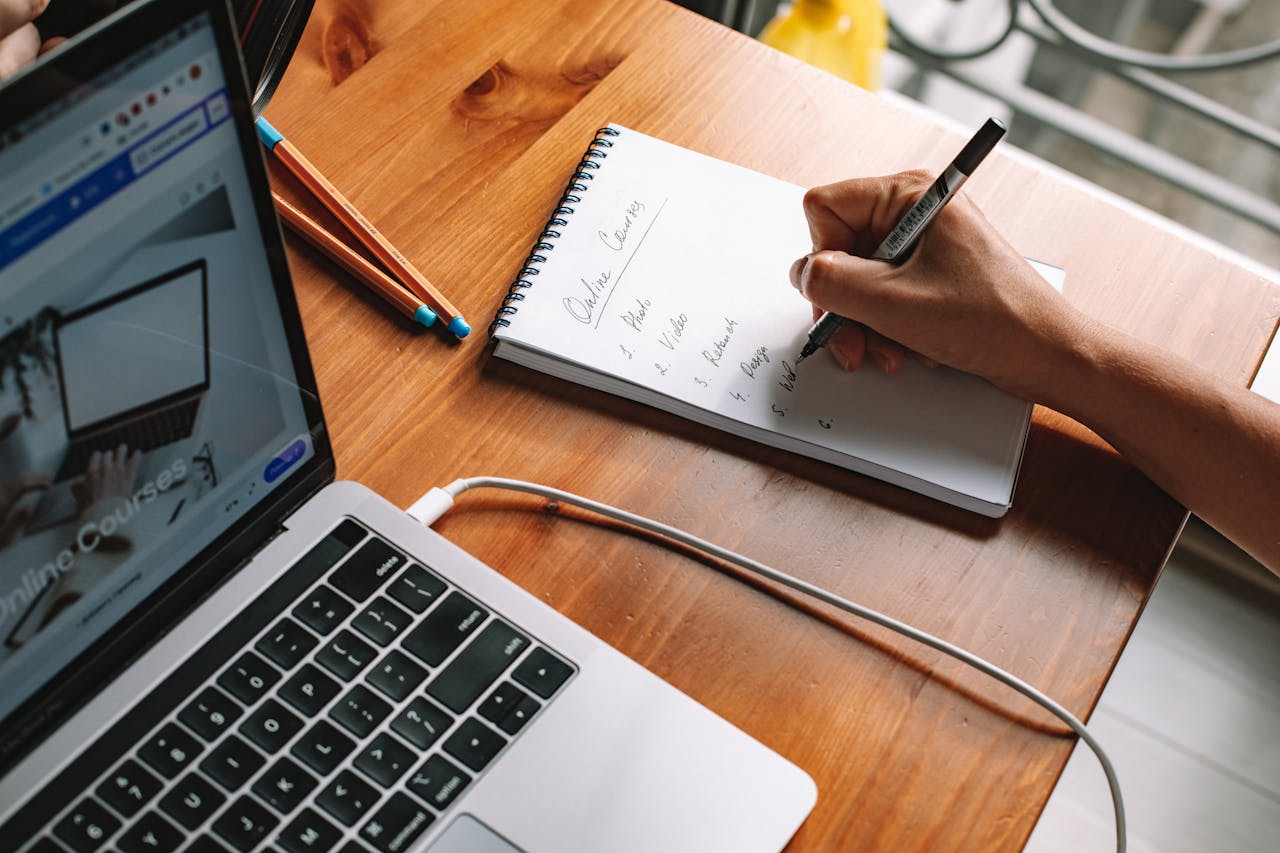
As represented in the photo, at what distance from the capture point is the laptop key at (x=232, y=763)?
469 mm

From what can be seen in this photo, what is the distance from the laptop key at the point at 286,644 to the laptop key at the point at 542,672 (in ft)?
0.32

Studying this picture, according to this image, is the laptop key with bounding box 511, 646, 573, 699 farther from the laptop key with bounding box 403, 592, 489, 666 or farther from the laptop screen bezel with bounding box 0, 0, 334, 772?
the laptop screen bezel with bounding box 0, 0, 334, 772

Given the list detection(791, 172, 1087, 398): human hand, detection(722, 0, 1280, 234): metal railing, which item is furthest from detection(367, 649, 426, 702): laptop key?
detection(722, 0, 1280, 234): metal railing

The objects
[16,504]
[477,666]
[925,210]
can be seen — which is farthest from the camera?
[925,210]

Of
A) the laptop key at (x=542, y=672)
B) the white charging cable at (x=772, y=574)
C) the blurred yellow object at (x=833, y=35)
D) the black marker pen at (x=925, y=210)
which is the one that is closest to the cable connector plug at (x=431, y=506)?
the white charging cable at (x=772, y=574)

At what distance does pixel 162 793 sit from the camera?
1.52 feet

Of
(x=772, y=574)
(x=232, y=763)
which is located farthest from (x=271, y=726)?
(x=772, y=574)

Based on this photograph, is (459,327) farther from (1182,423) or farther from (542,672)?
(1182,423)

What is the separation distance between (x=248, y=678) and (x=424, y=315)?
25 centimetres

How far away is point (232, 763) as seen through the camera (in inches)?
18.6

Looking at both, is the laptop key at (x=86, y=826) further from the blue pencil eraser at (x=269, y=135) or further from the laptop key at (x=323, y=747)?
the blue pencil eraser at (x=269, y=135)

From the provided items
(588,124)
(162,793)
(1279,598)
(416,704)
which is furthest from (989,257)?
(1279,598)

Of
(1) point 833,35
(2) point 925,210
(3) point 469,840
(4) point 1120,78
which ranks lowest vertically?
(4) point 1120,78

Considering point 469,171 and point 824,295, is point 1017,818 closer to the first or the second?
point 824,295
